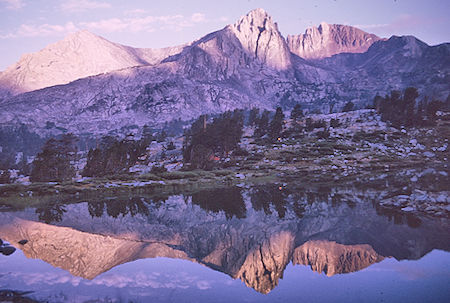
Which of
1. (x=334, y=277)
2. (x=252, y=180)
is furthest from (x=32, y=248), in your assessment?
(x=252, y=180)

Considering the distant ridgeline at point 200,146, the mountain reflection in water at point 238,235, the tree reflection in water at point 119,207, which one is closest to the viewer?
the mountain reflection in water at point 238,235

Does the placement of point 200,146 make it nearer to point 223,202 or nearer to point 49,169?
point 49,169

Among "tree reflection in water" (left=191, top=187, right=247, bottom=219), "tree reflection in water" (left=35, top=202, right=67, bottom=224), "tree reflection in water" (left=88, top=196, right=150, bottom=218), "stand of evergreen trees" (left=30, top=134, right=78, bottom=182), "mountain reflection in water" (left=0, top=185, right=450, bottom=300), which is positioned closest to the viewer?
"mountain reflection in water" (left=0, top=185, right=450, bottom=300)

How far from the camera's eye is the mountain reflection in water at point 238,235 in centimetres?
1398

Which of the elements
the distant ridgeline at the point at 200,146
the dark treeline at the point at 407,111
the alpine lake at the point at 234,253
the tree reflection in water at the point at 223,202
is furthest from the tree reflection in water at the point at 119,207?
the dark treeline at the point at 407,111

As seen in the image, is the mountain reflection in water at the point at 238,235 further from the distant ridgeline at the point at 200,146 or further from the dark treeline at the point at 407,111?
the dark treeline at the point at 407,111

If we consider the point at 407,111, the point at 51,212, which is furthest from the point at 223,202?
the point at 407,111

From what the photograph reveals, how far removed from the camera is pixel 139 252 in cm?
1579

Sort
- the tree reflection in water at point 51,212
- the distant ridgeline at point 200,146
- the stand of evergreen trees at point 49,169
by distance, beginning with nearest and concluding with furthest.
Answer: the tree reflection in water at point 51,212 < the stand of evergreen trees at point 49,169 < the distant ridgeline at point 200,146

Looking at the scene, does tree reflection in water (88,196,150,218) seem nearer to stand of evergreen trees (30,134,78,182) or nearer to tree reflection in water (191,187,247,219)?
tree reflection in water (191,187,247,219)

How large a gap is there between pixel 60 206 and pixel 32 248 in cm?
1597

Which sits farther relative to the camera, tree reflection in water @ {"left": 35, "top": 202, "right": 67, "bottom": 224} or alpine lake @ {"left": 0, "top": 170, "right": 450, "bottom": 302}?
tree reflection in water @ {"left": 35, "top": 202, "right": 67, "bottom": 224}

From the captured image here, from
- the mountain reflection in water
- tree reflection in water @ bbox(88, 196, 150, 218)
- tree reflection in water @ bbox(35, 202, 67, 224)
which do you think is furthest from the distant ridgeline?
the mountain reflection in water

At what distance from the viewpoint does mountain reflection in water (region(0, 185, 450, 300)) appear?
1398 cm
